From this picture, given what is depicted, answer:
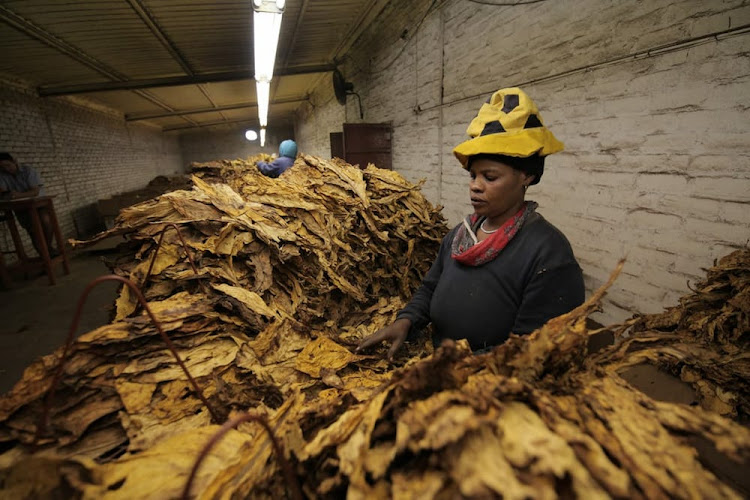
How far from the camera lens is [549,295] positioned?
1.62 m

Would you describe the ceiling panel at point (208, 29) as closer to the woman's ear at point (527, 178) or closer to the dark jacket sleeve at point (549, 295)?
the woman's ear at point (527, 178)

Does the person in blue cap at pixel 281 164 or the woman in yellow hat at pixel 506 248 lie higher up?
the person in blue cap at pixel 281 164

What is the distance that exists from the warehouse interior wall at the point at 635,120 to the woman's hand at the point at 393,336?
7.89 ft

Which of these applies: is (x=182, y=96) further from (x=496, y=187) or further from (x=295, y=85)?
(x=496, y=187)

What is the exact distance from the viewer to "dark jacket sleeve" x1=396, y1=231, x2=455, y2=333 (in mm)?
2266

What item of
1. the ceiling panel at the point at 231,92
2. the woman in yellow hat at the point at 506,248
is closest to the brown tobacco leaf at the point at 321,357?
the woman in yellow hat at the point at 506,248

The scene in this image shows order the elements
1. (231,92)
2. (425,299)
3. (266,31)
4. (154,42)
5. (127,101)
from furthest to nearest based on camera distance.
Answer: (231,92) → (127,101) → (154,42) → (266,31) → (425,299)

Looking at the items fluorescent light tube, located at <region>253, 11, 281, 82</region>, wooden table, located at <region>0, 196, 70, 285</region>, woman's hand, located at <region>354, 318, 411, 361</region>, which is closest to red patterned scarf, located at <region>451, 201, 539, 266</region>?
woman's hand, located at <region>354, 318, 411, 361</region>

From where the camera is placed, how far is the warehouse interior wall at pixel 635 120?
229 centimetres

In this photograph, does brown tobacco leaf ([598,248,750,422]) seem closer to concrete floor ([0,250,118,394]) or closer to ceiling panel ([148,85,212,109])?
concrete floor ([0,250,118,394])

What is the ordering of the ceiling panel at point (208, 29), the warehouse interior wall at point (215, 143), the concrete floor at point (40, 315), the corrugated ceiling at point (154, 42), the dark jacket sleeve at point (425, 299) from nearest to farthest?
the dark jacket sleeve at point (425, 299)
the concrete floor at point (40, 315)
the corrugated ceiling at point (154, 42)
the ceiling panel at point (208, 29)
the warehouse interior wall at point (215, 143)

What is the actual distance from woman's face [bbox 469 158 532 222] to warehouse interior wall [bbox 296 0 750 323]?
178 centimetres

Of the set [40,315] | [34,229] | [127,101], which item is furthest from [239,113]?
[40,315]

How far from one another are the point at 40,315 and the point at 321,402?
6900mm
